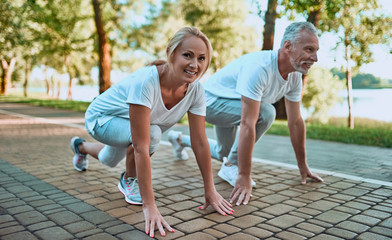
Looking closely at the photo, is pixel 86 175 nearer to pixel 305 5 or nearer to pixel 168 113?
pixel 168 113

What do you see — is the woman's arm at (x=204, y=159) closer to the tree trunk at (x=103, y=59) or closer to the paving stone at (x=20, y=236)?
the paving stone at (x=20, y=236)

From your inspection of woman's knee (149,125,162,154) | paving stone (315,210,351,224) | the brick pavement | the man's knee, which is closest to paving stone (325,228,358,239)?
the brick pavement

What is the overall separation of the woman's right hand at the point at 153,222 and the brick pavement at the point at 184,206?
5 centimetres

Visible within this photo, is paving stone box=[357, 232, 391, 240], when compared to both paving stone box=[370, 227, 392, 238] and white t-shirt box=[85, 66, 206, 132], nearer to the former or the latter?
paving stone box=[370, 227, 392, 238]

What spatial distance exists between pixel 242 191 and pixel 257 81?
3.34 ft

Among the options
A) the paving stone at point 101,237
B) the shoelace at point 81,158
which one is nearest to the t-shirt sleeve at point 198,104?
the paving stone at point 101,237

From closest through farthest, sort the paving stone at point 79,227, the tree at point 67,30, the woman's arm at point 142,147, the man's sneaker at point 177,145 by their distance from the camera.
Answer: the paving stone at point 79,227 → the woman's arm at point 142,147 → the man's sneaker at point 177,145 → the tree at point 67,30

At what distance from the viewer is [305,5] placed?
22.3 feet

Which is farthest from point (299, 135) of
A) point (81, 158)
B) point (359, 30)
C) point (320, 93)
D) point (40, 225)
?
point (320, 93)

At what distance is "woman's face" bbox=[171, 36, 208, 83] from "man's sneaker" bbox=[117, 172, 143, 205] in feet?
3.68

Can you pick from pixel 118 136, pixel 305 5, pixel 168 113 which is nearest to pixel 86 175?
pixel 118 136

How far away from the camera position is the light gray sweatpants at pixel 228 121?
3869mm

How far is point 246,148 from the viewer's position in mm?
3434

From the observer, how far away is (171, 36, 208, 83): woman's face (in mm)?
2670
